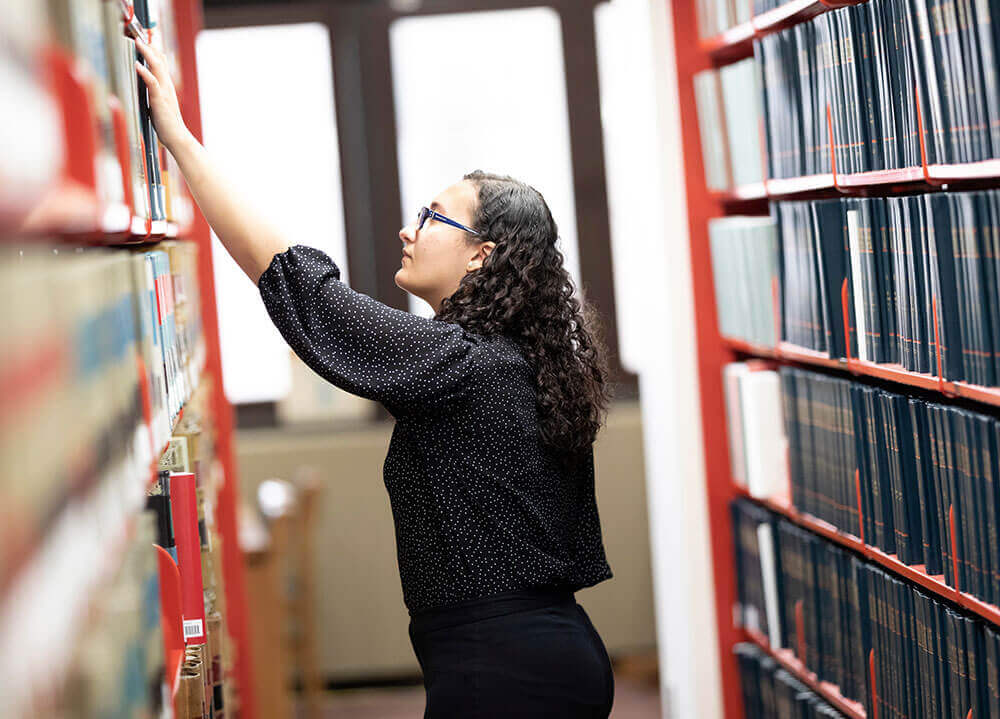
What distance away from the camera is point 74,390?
36.7 inches

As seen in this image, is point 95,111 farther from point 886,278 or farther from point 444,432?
point 886,278

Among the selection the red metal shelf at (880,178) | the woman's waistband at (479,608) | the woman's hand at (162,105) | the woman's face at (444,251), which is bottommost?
the woman's waistband at (479,608)

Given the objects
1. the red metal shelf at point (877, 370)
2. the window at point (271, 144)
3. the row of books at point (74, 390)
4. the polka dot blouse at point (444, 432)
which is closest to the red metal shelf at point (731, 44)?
the red metal shelf at point (877, 370)

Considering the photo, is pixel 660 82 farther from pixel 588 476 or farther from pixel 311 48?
pixel 311 48

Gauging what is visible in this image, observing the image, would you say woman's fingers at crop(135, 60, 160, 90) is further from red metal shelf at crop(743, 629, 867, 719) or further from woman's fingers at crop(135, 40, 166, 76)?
red metal shelf at crop(743, 629, 867, 719)

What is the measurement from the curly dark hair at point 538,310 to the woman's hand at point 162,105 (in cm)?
49

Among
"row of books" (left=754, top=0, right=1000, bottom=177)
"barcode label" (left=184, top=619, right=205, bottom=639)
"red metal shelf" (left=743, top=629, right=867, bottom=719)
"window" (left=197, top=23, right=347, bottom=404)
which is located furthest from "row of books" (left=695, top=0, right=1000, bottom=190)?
"window" (left=197, top=23, right=347, bottom=404)

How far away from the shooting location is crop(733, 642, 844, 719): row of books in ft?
9.05

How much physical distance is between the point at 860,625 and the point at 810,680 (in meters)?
0.36

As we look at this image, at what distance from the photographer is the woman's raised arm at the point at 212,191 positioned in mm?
1734

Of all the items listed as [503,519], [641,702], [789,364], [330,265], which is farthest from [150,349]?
[641,702]

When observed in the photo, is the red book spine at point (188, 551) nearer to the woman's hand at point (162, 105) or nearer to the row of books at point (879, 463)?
the woman's hand at point (162, 105)

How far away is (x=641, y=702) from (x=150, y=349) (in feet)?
10.6

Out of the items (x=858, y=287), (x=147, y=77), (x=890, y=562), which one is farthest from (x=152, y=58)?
(x=890, y=562)
